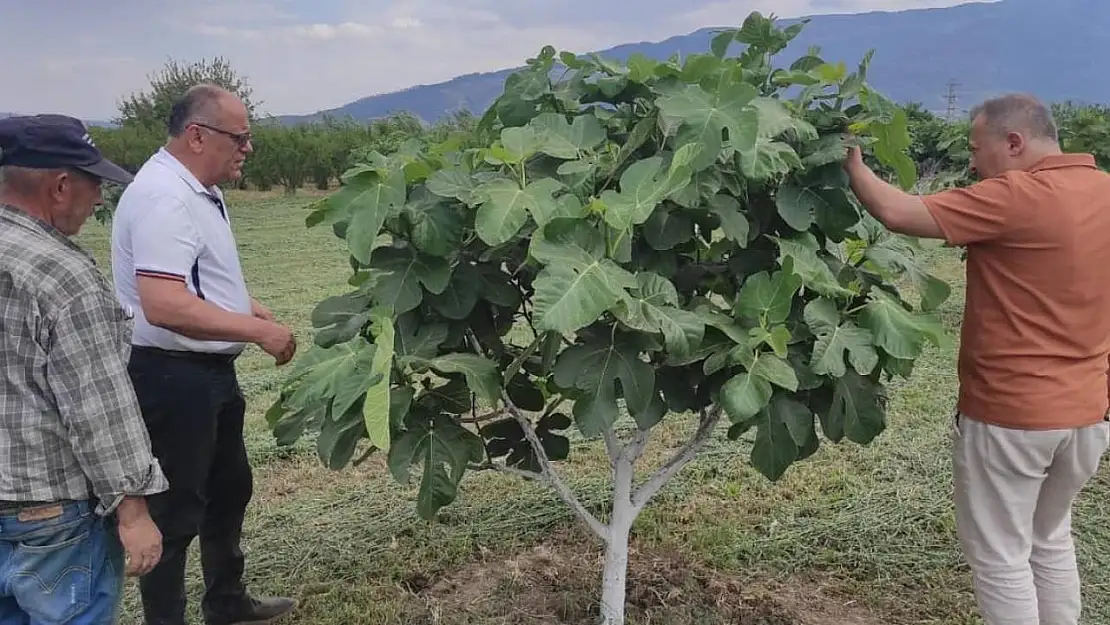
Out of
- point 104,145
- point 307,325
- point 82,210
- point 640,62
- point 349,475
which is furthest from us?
point 104,145

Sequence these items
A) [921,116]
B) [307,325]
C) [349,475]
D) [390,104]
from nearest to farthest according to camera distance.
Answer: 1. [349,475]
2. [307,325]
3. [921,116]
4. [390,104]

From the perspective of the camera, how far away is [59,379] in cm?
190

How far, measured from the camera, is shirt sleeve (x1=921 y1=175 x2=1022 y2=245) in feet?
7.75

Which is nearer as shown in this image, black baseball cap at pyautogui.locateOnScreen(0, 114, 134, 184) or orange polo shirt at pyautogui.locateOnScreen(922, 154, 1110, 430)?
black baseball cap at pyautogui.locateOnScreen(0, 114, 134, 184)

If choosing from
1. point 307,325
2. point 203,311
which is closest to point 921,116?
point 307,325

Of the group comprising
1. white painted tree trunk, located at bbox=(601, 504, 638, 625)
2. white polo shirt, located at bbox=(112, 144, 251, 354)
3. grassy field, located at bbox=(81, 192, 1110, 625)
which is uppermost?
white polo shirt, located at bbox=(112, 144, 251, 354)

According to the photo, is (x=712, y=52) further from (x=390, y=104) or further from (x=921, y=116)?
(x=390, y=104)

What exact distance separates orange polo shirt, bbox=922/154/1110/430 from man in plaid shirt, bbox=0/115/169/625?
213cm

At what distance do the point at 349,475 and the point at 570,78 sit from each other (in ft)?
9.27

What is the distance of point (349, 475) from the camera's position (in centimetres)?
459

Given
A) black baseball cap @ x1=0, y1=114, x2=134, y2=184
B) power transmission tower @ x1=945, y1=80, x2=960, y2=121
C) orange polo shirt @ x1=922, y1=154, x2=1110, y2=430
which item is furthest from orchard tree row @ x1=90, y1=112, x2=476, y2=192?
power transmission tower @ x1=945, y1=80, x2=960, y2=121

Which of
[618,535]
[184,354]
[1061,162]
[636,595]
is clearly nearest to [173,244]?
[184,354]

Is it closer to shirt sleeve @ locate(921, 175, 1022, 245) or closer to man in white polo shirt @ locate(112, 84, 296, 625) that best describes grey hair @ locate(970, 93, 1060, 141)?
shirt sleeve @ locate(921, 175, 1022, 245)

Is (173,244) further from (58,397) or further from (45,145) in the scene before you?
(58,397)
